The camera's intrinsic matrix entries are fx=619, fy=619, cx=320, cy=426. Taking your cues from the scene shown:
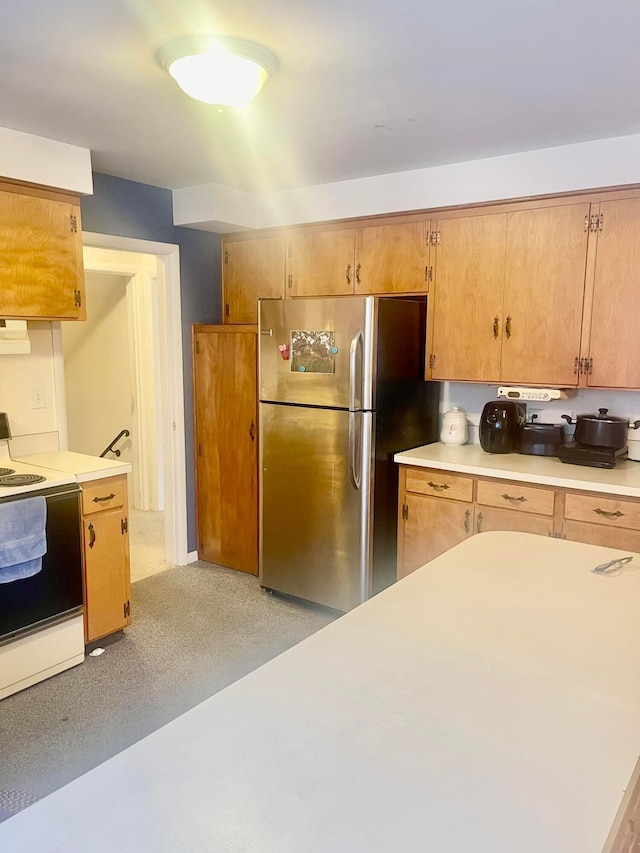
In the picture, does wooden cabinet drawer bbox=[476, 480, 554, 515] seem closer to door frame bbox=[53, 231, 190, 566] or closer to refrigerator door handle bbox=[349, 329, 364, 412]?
refrigerator door handle bbox=[349, 329, 364, 412]

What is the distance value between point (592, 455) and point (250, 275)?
7.66 feet

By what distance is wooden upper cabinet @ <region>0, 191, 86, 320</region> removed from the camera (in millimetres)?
2734

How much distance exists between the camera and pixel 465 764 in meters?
0.88

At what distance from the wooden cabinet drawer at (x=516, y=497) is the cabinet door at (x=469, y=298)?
59 centimetres

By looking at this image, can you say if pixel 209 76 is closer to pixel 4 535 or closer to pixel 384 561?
pixel 4 535

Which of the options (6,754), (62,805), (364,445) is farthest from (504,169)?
(6,754)

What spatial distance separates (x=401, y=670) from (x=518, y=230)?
2510 mm

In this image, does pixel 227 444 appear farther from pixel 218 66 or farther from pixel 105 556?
pixel 218 66

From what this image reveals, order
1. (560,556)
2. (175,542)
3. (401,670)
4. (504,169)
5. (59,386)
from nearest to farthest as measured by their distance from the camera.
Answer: (401,670), (560,556), (504,169), (59,386), (175,542)

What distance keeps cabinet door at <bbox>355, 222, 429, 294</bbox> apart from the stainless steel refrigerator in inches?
5.6

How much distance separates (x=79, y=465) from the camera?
9.70 feet

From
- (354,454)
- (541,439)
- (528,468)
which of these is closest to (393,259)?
(354,454)

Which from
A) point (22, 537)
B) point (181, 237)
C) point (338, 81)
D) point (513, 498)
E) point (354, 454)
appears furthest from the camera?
point (181, 237)

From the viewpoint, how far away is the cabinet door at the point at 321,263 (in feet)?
11.8
